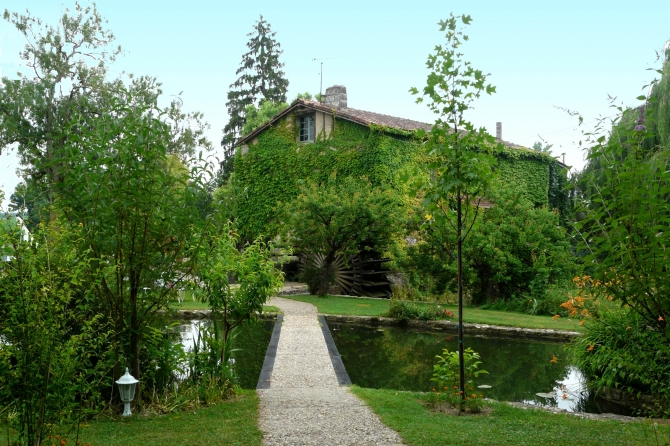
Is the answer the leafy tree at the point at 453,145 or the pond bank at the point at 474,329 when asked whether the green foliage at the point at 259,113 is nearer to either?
the pond bank at the point at 474,329

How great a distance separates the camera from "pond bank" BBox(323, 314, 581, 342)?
11.9 meters

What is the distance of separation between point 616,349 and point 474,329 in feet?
17.7

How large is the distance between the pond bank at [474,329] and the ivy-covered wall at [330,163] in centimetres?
638

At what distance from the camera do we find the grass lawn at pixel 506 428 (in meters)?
4.79

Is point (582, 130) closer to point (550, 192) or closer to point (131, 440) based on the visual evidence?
point (131, 440)

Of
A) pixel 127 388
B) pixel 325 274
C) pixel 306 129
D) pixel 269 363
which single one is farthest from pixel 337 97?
pixel 127 388

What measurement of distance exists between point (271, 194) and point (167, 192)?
17.8 m

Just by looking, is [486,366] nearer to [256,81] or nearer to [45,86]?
[45,86]

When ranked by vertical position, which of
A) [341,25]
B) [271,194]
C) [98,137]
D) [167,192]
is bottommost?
[167,192]

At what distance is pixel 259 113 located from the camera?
3419 cm

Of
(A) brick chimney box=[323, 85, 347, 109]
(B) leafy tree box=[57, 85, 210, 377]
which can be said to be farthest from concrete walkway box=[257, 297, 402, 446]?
(A) brick chimney box=[323, 85, 347, 109]

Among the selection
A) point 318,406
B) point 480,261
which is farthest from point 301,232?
point 318,406

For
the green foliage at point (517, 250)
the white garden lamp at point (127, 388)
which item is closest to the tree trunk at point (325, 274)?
the green foliage at point (517, 250)

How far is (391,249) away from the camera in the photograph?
707 inches
